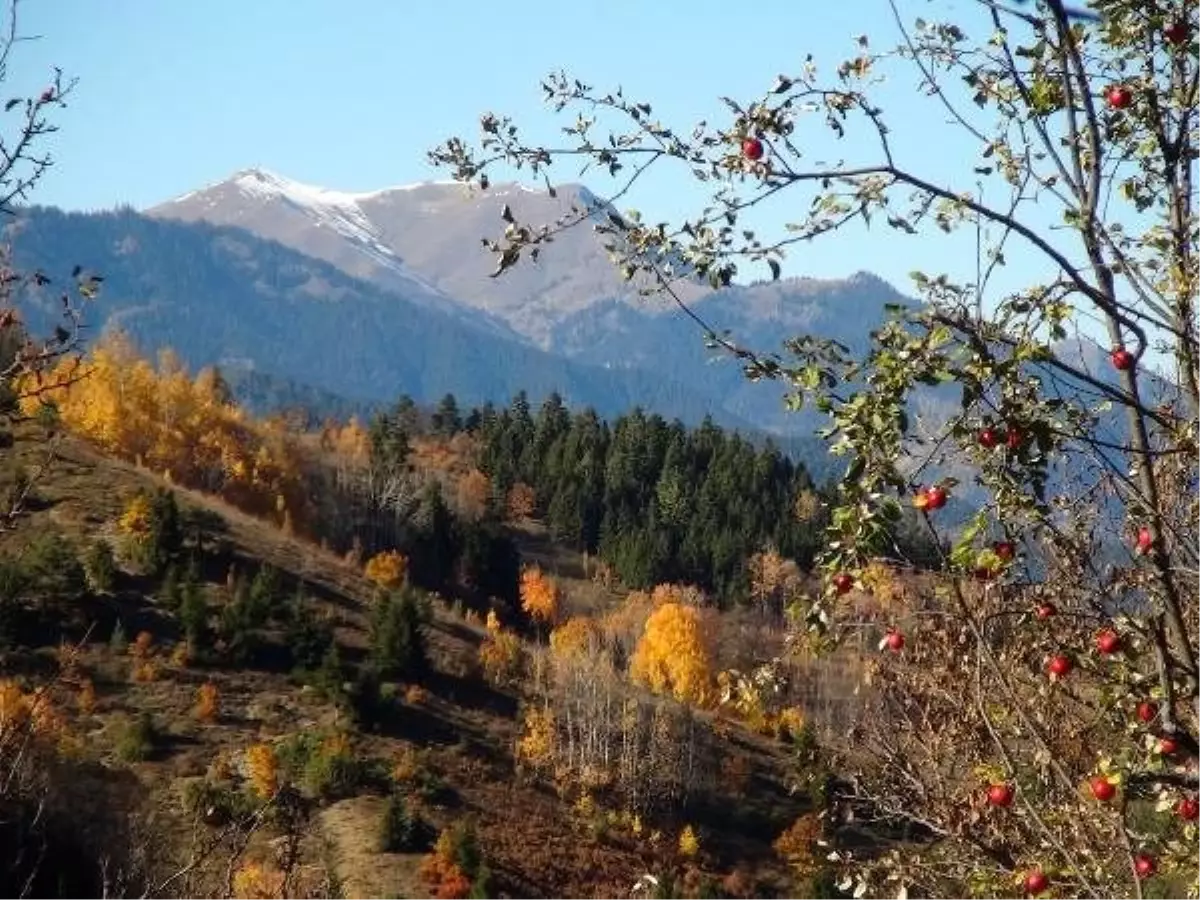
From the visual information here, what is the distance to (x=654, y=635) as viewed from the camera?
76812 millimetres

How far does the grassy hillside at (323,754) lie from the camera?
3784cm

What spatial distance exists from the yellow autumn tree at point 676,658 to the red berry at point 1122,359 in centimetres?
6774

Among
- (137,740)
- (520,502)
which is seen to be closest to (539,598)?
(520,502)

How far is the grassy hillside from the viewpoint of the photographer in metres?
37.8

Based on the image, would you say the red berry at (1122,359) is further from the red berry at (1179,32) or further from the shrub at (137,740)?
the shrub at (137,740)

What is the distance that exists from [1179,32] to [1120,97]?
29cm

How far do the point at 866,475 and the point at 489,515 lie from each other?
102 m

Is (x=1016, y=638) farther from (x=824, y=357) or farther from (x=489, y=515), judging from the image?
(x=489, y=515)

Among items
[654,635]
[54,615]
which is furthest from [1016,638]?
[654,635]

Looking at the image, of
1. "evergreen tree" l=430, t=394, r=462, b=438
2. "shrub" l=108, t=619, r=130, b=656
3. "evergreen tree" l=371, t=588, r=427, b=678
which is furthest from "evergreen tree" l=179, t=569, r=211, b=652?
"evergreen tree" l=430, t=394, r=462, b=438

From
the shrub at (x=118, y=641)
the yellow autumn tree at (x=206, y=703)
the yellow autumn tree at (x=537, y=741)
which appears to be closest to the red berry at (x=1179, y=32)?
the yellow autumn tree at (x=206, y=703)

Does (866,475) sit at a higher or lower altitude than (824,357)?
lower

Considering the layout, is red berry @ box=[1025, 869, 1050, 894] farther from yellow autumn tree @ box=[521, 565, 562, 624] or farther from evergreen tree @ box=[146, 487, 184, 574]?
yellow autumn tree @ box=[521, 565, 562, 624]

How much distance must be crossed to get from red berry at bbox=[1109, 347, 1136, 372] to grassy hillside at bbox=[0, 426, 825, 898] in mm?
27335
